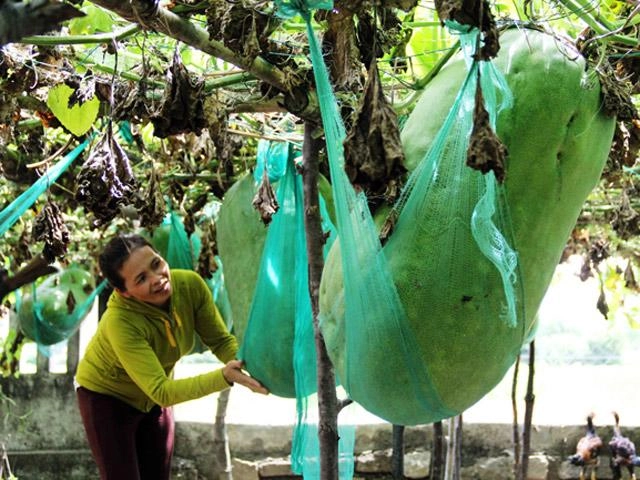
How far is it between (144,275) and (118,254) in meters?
0.12

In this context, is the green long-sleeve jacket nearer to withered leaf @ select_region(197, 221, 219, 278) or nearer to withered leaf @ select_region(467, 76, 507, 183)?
withered leaf @ select_region(197, 221, 219, 278)

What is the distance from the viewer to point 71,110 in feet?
8.42

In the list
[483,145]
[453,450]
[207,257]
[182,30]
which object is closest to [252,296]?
[207,257]

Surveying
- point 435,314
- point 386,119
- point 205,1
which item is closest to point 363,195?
point 435,314

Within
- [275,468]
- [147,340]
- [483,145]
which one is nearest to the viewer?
[483,145]

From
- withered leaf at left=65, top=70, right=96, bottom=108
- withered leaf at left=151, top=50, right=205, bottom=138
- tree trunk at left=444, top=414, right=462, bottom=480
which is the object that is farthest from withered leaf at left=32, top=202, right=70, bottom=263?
tree trunk at left=444, top=414, right=462, bottom=480

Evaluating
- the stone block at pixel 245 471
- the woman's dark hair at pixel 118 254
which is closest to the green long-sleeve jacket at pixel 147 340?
the woman's dark hair at pixel 118 254

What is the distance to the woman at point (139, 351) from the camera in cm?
330

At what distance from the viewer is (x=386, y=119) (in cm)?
144

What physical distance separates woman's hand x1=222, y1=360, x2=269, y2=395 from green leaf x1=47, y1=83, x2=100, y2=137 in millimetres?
812

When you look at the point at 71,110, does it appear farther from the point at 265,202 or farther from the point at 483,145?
the point at 483,145

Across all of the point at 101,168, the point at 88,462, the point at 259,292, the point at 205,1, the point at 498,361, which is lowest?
the point at 88,462

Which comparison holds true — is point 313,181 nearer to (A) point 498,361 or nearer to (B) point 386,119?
(A) point 498,361

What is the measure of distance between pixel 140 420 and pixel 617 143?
2278mm
